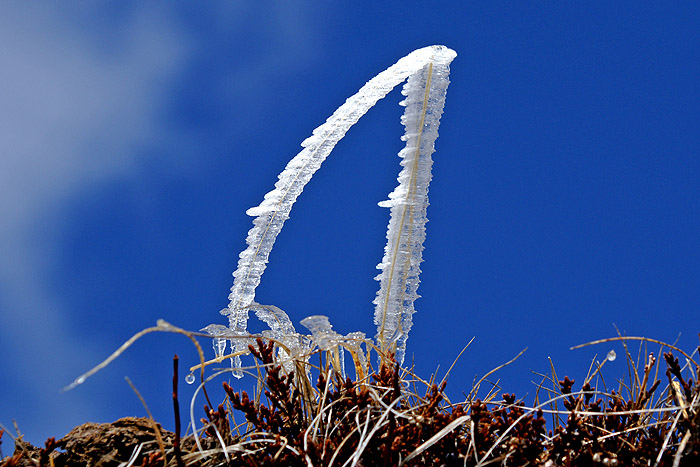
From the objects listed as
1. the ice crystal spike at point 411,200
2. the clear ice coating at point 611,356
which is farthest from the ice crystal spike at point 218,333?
the clear ice coating at point 611,356

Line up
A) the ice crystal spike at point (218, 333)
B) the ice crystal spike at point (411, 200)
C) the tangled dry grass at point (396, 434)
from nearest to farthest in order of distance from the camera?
the tangled dry grass at point (396, 434)
the ice crystal spike at point (218, 333)
the ice crystal spike at point (411, 200)

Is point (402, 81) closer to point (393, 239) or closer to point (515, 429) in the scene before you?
point (393, 239)

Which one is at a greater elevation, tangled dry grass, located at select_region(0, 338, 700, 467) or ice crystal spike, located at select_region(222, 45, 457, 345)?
ice crystal spike, located at select_region(222, 45, 457, 345)

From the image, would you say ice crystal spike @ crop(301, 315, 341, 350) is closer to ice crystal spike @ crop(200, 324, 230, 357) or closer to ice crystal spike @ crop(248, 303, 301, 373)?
ice crystal spike @ crop(248, 303, 301, 373)

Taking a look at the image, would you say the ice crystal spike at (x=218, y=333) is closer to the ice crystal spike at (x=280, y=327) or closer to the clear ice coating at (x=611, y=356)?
the ice crystal spike at (x=280, y=327)

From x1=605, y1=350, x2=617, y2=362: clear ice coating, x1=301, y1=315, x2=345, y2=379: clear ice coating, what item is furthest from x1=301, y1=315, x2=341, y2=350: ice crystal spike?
x1=605, y1=350, x2=617, y2=362: clear ice coating

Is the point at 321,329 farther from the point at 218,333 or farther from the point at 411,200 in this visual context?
the point at 411,200

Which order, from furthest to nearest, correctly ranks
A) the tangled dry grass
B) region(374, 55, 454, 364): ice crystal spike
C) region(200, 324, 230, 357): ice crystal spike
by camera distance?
region(374, 55, 454, 364): ice crystal spike
region(200, 324, 230, 357): ice crystal spike
the tangled dry grass

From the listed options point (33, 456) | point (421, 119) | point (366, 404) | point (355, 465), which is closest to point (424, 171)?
point (421, 119)
